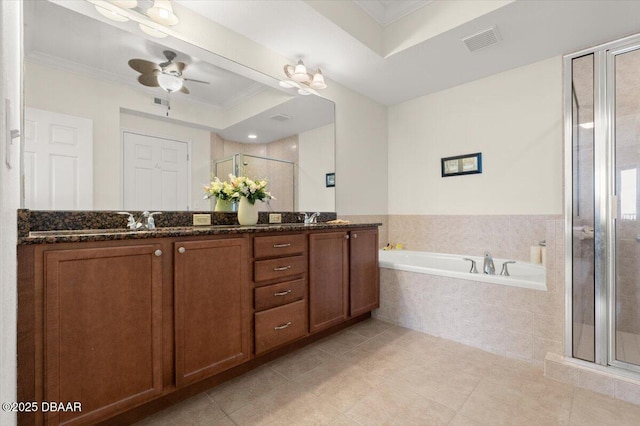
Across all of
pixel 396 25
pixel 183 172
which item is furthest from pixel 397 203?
pixel 183 172

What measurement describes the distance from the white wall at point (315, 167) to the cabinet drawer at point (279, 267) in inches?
34.3

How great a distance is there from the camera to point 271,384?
182 centimetres

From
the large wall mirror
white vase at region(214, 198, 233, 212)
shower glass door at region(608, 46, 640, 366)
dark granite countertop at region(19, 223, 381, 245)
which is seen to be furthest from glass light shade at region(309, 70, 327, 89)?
shower glass door at region(608, 46, 640, 366)

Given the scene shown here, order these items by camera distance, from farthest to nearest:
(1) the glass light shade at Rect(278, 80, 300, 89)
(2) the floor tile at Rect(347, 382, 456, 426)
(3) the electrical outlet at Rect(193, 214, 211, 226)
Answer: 1. (1) the glass light shade at Rect(278, 80, 300, 89)
2. (3) the electrical outlet at Rect(193, 214, 211, 226)
3. (2) the floor tile at Rect(347, 382, 456, 426)

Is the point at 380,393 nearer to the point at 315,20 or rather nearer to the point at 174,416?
the point at 174,416

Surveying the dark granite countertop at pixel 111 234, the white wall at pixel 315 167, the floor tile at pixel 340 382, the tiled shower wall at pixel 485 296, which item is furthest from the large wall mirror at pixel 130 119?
the tiled shower wall at pixel 485 296

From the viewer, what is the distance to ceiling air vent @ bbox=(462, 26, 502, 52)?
2318 mm

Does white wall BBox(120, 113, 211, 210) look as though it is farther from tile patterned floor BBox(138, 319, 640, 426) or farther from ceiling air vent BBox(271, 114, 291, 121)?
tile patterned floor BBox(138, 319, 640, 426)

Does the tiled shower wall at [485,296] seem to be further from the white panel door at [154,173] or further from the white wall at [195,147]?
the white panel door at [154,173]

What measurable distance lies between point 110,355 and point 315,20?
2383mm

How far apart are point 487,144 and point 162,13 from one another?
3039mm

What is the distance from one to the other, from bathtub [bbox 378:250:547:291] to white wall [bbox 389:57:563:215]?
0.51 metres

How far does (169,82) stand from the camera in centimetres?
208

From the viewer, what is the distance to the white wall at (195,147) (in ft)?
6.65
